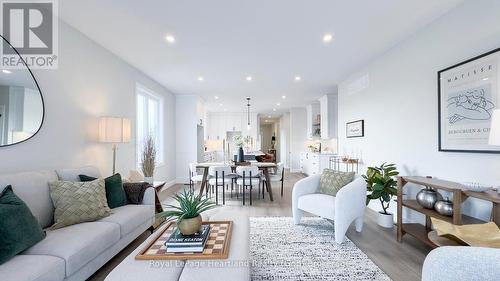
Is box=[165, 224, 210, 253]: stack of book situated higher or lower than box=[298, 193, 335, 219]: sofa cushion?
higher

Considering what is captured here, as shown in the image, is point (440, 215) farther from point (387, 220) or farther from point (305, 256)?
point (305, 256)

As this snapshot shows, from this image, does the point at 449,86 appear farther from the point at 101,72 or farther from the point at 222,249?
the point at 101,72

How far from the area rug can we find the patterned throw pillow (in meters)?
1.63

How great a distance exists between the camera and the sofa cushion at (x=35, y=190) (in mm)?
1884

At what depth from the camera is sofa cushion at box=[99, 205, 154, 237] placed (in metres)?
2.26

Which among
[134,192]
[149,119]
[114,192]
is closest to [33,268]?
[114,192]

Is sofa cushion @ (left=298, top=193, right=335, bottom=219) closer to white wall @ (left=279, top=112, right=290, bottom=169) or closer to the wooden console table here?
the wooden console table

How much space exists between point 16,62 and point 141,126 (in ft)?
9.49

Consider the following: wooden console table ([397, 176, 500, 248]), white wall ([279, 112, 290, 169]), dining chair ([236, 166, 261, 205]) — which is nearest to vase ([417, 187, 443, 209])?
wooden console table ([397, 176, 500, 248])

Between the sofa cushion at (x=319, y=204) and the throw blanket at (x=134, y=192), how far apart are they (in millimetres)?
2120

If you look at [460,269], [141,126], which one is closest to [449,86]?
[460,269]

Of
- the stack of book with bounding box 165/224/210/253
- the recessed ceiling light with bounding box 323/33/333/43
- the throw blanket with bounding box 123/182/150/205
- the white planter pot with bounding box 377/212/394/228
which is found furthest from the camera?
the white planter pot with bounding box 377/212/394/228

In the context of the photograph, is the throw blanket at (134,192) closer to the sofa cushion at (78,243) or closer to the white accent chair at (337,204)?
the sofa cushion at (78,243)

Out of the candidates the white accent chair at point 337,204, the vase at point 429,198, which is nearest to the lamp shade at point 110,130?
the white accent chair at point 337,204
